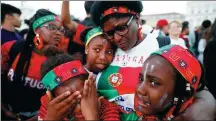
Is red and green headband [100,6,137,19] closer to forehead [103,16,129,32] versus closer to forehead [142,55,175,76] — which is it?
forehead [103,16,129,32]

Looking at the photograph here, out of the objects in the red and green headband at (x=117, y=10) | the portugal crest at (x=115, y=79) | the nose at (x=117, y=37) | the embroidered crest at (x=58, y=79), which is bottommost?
the portugal crest at (x=115, y=79)

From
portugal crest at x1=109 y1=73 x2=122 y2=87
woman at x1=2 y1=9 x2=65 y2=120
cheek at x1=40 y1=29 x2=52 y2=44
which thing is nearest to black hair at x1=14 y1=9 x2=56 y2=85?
woman at x1=2 y1=9 x2=65 y2=120

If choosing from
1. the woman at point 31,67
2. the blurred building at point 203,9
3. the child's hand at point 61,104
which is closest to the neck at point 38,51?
the woman at point 31,67

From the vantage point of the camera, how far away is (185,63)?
1462 millimetres

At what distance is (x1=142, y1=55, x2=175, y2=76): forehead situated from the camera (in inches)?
57.9

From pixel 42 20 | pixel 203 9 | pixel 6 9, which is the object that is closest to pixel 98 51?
pixel 42 20

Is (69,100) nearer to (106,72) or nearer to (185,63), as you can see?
(106,72)

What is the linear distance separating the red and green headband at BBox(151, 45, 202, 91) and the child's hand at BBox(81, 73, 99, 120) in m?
0.46

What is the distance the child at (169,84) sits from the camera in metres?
1.46

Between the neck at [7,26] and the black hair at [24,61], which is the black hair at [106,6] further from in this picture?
the neck at [7,26]

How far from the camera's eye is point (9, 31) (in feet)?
12.0

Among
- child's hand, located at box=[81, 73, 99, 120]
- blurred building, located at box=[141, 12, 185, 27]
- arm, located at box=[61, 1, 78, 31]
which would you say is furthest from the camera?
blurred building, located at box=[141, 12, 185, 27]

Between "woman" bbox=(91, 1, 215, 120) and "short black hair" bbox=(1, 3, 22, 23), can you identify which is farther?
"short black hair" bbox=(1, 3, 22, 23)

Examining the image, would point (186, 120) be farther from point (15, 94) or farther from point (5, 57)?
point (5, 57)
